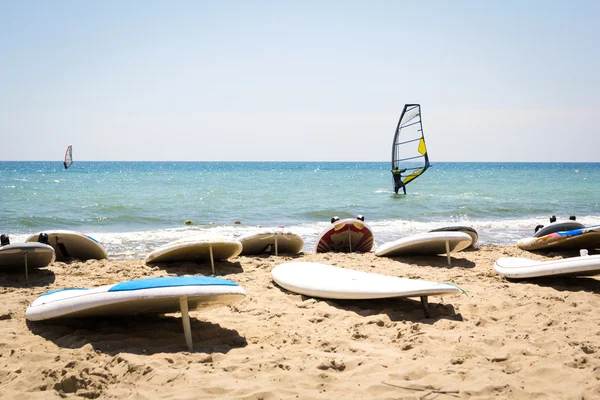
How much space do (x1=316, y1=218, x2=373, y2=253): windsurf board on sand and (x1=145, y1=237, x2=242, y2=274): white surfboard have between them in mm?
1923

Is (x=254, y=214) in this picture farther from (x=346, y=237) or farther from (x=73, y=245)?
(x=73, y=245)

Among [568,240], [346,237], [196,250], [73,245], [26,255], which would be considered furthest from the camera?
[346,237]

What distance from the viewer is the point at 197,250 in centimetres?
672

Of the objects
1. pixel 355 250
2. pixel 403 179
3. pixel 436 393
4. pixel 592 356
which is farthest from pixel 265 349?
pixel 403 179

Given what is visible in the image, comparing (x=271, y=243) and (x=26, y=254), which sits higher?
(x=26, y=254)

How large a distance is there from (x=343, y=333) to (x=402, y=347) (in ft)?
1.74

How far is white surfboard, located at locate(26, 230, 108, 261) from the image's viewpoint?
23.7 ft

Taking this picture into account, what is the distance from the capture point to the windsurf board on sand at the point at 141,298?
138 inches

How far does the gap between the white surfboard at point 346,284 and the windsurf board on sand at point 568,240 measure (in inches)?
128

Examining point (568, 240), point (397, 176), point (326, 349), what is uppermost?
point (397, 176)

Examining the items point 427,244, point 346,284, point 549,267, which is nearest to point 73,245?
point 346,284

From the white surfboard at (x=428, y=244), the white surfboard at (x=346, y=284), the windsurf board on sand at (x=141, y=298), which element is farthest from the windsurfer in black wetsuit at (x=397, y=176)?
the windsurf board on sand at (x=141, y=298)

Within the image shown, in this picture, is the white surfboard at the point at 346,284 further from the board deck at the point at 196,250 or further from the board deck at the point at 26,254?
the board deck at the point at 26,254

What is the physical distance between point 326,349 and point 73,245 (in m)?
5.17
